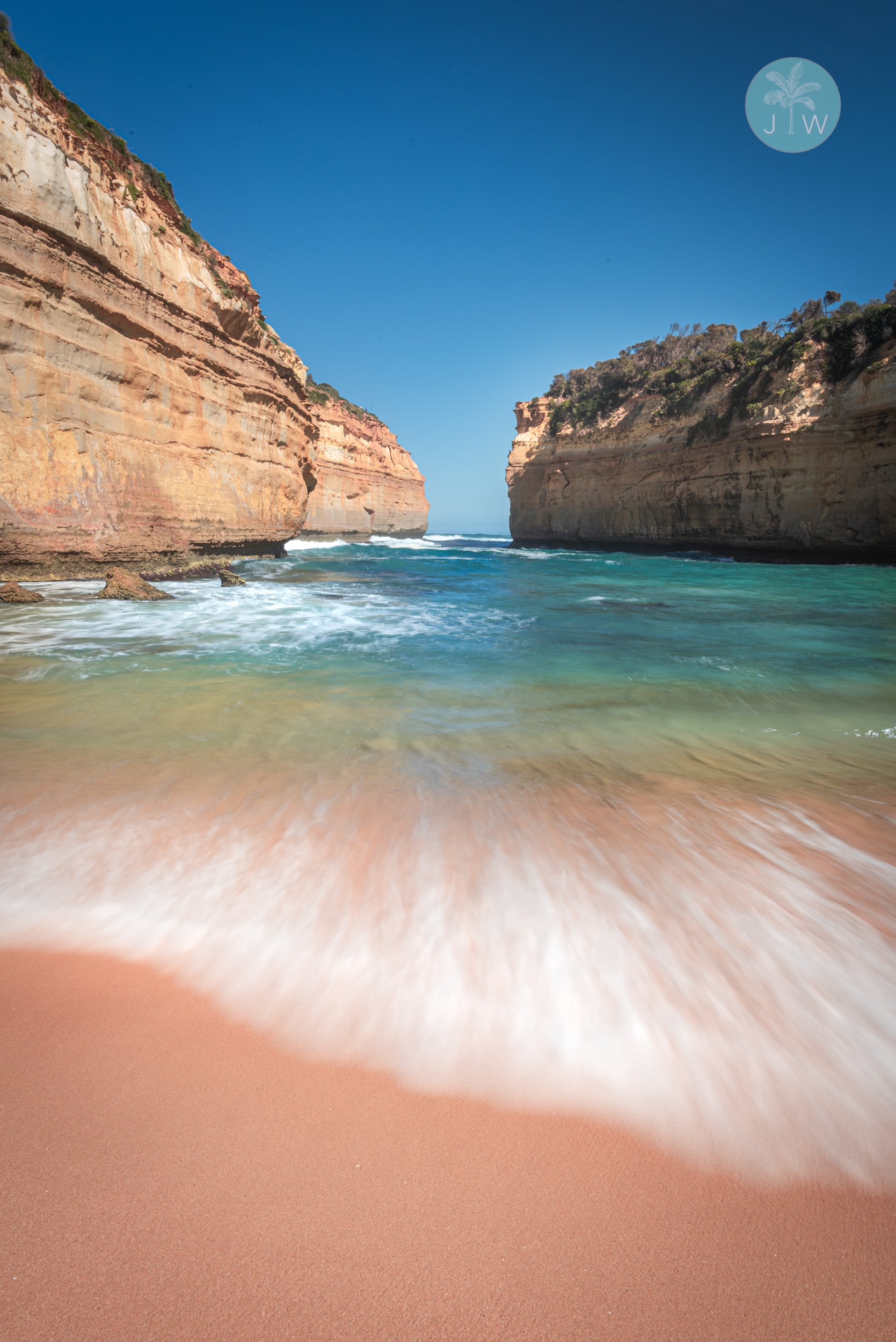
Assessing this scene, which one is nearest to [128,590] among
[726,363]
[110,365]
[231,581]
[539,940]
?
[231,581]

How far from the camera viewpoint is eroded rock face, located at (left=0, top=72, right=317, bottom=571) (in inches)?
367

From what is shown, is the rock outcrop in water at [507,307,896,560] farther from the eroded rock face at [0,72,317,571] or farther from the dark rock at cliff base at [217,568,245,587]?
the dark rock at cliff base at [217,568,245,587]

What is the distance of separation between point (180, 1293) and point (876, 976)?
2132 millimetres

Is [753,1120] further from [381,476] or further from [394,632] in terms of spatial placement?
[381,476]

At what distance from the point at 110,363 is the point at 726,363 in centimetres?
2631

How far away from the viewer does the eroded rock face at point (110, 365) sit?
9320 millimetres

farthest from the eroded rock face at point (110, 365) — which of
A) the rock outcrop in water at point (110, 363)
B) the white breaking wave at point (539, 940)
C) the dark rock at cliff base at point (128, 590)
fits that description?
the white breaking wave at point (539, 940)

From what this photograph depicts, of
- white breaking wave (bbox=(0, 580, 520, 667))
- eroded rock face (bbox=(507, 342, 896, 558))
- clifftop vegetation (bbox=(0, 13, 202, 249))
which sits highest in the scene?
clifftop vegetation (bbox=(0, 13, 202, 249))

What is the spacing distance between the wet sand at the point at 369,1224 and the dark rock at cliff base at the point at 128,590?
1070cm

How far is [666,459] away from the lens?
90.4ft

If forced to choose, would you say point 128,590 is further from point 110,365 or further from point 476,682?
point 476,682

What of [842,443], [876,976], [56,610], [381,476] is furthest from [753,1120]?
[381,476]

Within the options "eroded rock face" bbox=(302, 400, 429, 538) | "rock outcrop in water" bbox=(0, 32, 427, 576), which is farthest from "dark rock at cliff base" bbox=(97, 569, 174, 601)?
"eroded rock face" bbox=(302, 400, 429, 538)

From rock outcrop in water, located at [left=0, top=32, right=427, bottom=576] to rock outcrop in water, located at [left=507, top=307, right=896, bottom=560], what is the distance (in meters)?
19.8
